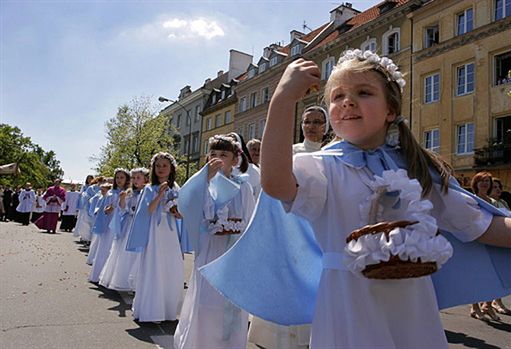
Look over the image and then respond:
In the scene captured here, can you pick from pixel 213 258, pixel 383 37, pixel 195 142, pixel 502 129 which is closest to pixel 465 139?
pixel 502 129

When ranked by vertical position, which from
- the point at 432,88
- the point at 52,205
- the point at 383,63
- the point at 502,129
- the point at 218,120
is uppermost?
the point at 218,120

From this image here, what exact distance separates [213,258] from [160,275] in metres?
1.85

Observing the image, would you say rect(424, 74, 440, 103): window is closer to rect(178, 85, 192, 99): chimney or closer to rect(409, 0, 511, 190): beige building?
rect(409, 0, 511, 190): beige building

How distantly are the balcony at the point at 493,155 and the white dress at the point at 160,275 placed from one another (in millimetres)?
18504

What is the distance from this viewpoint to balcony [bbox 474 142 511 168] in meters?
20.3

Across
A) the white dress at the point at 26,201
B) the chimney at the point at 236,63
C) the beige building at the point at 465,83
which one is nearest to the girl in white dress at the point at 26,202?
the white dress at the point at 26,201

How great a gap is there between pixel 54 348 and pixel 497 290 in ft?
13.9

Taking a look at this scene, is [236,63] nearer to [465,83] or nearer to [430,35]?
[430,35]

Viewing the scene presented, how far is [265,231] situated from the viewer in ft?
6.58

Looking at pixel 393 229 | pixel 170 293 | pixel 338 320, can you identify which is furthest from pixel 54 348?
pixel 393 229

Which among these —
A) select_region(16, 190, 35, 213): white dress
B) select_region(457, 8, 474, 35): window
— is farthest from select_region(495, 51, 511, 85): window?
select_region(16, 190, 35, 213): white dress

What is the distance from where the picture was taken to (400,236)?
1493 mm

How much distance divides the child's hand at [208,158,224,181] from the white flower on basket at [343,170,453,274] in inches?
101

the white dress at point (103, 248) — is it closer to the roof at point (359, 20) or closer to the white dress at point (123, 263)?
the white dress at point (123, 263)
